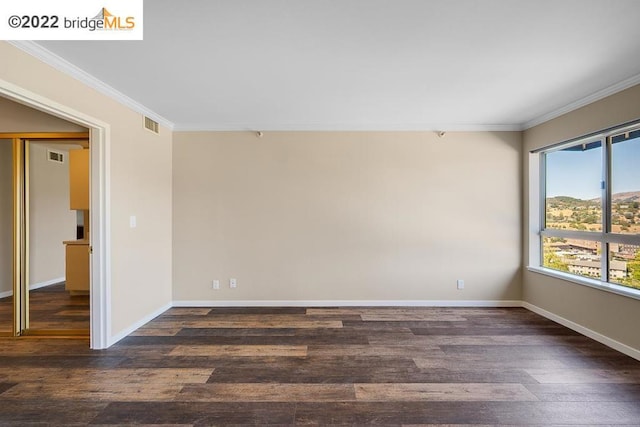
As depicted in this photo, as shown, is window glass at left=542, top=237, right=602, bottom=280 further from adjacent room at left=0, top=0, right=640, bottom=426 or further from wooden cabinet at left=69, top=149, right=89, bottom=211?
wooden cabinet at left=69, top=149, right=89, bottom=211

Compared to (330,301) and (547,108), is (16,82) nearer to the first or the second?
(330,301)

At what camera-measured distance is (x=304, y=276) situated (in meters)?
4.22

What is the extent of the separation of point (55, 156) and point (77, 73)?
3.95 meters

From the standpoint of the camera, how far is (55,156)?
548cm

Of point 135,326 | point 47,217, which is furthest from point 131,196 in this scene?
point 47,217

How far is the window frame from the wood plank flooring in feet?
1.99

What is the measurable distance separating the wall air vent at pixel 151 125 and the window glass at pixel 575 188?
16.6 ft

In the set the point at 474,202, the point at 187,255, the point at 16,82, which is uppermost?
the point at 16,82

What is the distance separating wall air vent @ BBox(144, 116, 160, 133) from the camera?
365cm

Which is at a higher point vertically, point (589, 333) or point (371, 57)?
point (371, 57)

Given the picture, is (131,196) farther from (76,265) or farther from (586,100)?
(586,100)

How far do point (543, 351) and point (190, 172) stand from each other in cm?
454

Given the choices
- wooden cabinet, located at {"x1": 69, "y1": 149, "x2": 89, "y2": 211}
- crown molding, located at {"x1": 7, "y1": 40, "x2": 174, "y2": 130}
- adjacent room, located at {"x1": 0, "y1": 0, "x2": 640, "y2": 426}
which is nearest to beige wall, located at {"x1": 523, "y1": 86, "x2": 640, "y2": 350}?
adjacent room, located at {"x1": 0, "y1": 0, "x2": 640, "y2": 426}

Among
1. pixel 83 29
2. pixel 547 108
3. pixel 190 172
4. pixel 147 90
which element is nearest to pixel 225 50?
pixel 83 29
